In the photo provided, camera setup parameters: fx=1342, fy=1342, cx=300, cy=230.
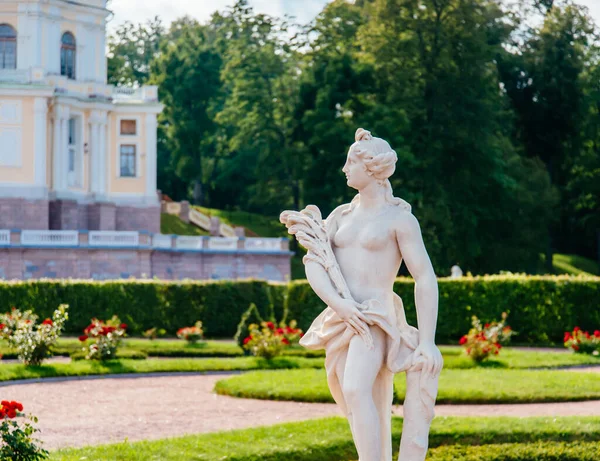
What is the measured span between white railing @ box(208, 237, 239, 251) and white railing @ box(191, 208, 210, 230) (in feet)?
26.2

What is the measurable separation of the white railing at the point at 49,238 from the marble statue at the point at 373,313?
40.2 meters

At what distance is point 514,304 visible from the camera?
3331cm

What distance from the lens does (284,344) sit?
25781 mm

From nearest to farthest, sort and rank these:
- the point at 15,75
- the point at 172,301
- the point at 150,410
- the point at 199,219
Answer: the point at 150,410 → the point at 172,301 → the point at 15,75 → the point at 199,219

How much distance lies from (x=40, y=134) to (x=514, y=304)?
27850 mm

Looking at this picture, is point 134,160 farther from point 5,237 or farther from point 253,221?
point 5,237

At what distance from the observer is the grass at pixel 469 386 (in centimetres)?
1878

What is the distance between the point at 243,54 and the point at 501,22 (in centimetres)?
1139

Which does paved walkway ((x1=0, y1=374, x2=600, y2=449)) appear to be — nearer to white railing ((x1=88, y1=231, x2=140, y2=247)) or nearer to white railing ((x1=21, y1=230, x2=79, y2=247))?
white railing ((x1=21, y1=230, x2=79, y2=247))

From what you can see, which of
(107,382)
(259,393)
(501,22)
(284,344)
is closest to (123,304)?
(284,344)

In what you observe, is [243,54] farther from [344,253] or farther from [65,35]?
[344,253]

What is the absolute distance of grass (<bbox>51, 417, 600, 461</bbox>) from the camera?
42.3ft

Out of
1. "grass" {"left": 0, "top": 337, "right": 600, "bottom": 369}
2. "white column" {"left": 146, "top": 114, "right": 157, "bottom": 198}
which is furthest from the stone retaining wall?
"grass" {"left": 0, "top": 337, "right": 600, "bottom": 369}

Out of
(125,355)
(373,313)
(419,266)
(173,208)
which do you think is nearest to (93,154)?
(173,208)
